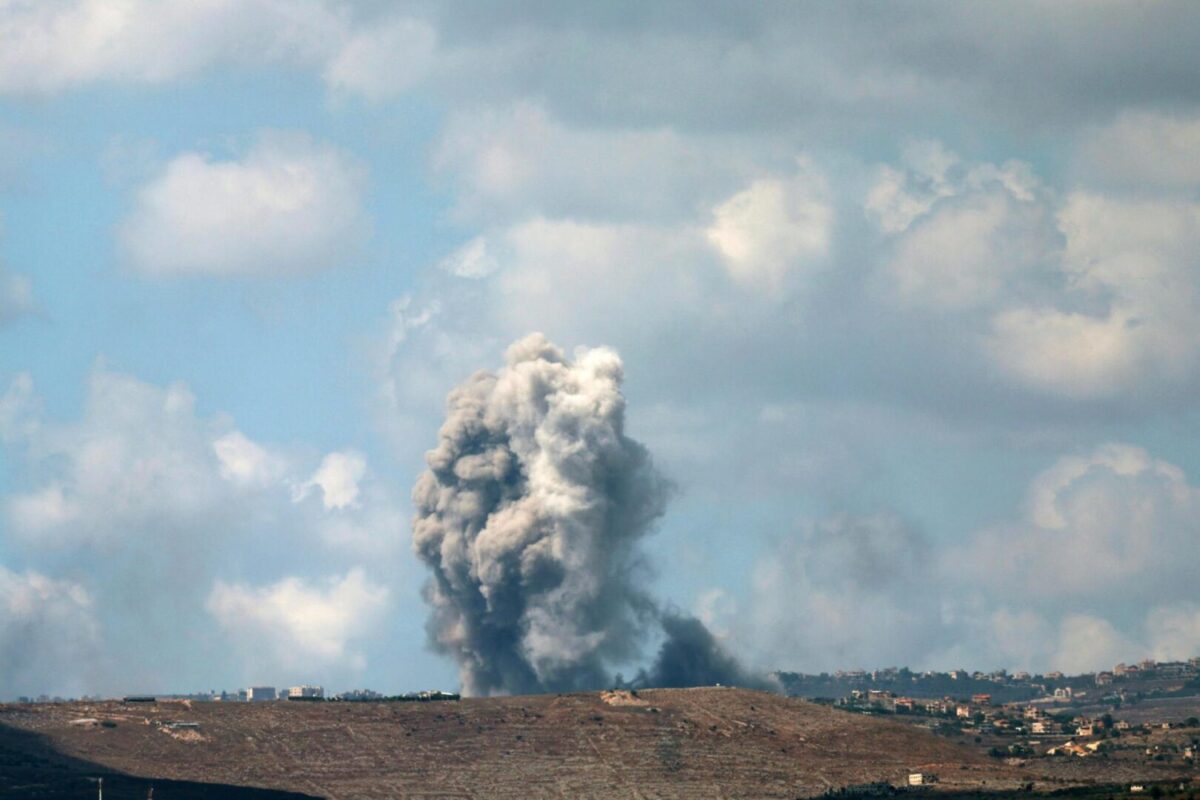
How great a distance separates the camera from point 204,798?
199250 millimetres

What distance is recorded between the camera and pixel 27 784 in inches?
7805

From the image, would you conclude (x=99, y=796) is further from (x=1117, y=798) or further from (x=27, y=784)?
(x=1117, y=798)

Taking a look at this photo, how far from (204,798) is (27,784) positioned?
1751cm

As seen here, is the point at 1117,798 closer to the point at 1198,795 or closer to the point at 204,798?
the point at 1198,795

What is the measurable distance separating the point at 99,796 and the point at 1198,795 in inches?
4178

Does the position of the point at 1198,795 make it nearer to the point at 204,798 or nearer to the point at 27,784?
the point at 204,798

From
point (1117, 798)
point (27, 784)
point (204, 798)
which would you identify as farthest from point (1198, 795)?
point (27, 784)

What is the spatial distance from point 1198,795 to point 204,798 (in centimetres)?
9787

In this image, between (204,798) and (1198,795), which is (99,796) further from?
(1198,795)

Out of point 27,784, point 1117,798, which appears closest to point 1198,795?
point 1117,798

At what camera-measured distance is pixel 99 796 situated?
19088 centimetres

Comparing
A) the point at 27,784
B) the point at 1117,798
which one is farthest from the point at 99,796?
the point at 1117,798

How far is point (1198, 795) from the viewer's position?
194 metres

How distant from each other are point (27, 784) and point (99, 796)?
11.7 metres
